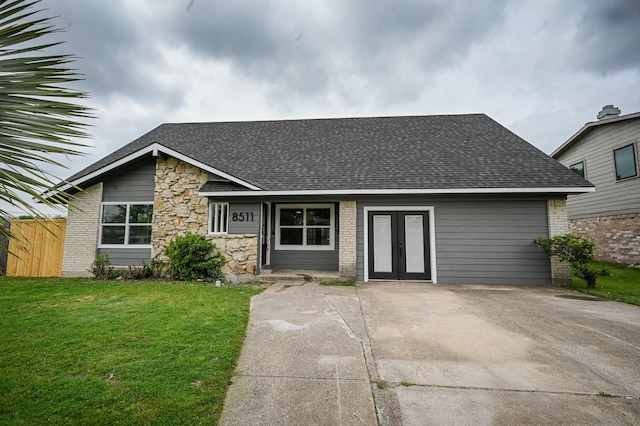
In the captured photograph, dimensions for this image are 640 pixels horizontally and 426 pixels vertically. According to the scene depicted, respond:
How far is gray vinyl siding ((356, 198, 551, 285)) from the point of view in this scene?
848 cm

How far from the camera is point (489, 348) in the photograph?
12.2ft

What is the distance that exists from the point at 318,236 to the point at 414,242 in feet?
11.3

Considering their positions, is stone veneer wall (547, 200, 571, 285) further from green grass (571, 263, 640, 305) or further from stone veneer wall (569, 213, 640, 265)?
stone veneer wall (569, 213, 640, 265)

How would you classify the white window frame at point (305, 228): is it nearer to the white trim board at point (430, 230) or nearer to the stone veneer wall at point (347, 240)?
the stone veneer wall at point (347, 240)

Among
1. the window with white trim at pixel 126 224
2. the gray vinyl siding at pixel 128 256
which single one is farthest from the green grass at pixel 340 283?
the window with white trim at pixel 126 224

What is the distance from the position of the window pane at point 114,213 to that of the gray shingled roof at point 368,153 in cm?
153

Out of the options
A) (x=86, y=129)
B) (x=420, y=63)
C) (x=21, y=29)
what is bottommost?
(x=86, y=129)

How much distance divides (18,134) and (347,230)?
298 inches

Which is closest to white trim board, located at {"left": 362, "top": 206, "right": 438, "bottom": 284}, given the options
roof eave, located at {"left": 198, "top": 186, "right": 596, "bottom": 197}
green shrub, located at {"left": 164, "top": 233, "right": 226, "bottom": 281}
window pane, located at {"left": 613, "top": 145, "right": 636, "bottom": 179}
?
roof eave, located at {"left": 198, "top": 186, "right": 596, "bottom": 197}

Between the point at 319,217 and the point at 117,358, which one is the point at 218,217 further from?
the point at 117,358

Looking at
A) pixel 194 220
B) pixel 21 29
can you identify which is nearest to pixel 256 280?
pixel 194 220

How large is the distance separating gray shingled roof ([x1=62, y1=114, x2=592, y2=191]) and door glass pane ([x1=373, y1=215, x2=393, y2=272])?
1123mm

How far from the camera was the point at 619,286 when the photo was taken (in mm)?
8078

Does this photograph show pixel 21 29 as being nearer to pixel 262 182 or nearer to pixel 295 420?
pixel 295 420
